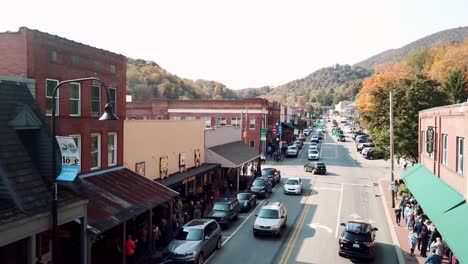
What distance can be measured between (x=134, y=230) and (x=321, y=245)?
939cm

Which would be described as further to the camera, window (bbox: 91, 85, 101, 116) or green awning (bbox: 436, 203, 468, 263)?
window (bbox: 91, 85, 101, 116)

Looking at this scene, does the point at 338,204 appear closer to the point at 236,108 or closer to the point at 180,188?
the point at 180,188

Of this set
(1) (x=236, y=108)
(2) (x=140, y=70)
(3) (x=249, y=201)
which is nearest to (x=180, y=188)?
(3) (x=249, y=201)

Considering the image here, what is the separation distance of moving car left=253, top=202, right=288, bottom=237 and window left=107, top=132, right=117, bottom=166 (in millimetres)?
8322

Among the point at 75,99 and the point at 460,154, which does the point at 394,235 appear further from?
the point at 75,99

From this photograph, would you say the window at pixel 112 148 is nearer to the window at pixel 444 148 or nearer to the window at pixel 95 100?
the window at pixel 95 100

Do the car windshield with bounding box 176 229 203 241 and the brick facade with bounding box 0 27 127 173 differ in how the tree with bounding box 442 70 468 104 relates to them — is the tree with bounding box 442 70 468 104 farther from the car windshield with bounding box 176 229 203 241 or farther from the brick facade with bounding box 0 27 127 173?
the car windshield with bounding box 176 229 203 241

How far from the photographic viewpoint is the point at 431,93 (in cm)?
4128

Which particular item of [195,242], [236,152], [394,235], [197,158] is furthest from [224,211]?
[236,152]

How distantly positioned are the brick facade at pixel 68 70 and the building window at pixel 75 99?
16cm

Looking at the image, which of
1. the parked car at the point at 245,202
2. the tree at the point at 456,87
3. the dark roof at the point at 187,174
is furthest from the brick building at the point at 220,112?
the parked car at the point at 245,202

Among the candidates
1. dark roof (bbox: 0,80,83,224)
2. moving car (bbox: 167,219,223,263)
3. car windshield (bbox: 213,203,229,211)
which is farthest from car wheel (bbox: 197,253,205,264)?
car windshield (bbox: 213,203,229,211)

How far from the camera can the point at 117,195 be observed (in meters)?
19.8

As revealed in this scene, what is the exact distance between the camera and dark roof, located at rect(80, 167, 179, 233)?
16.8 m
